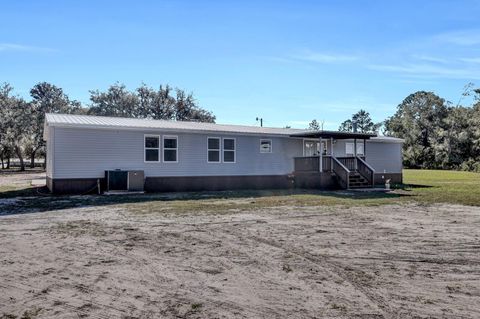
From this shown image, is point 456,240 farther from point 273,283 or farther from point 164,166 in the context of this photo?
point 164,166

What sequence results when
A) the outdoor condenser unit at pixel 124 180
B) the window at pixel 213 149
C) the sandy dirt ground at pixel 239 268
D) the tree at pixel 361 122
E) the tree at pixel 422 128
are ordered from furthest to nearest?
the tree at pixel 361 122
the tree at pixel 422 128
the window at pixel 213 149
the outdoor condenser unit at pixel 124 180
the sandy dirt ground at pixel 239 268

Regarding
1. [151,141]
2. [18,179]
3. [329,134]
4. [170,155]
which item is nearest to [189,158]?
[170,155]

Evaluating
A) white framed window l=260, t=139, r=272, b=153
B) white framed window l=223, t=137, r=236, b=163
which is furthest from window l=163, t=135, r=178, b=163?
white framed window l=260, t=139, r=272, b=153

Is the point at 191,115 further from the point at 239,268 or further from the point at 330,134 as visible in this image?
the point at 239,268

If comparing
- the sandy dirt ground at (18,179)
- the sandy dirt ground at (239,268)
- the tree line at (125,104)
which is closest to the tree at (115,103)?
the tree line at (125,104)

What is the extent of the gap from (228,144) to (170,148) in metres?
3.01

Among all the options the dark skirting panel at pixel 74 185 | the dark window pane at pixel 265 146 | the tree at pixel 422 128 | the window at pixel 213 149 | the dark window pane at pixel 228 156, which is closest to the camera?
the dark skirting panel at pixel 74 185

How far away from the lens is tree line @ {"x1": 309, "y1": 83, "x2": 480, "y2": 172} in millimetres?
46500

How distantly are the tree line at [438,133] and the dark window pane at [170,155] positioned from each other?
3345cm

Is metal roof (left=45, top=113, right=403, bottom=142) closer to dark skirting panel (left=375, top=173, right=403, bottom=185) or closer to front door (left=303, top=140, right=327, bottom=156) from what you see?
front door (left=303, top=140, right=327, bottom=156)

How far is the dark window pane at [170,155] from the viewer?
1856 cm

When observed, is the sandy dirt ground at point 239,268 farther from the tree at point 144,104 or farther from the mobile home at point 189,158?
the tree at point 144,104

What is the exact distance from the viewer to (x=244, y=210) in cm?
1168

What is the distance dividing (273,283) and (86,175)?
13.6 metres
